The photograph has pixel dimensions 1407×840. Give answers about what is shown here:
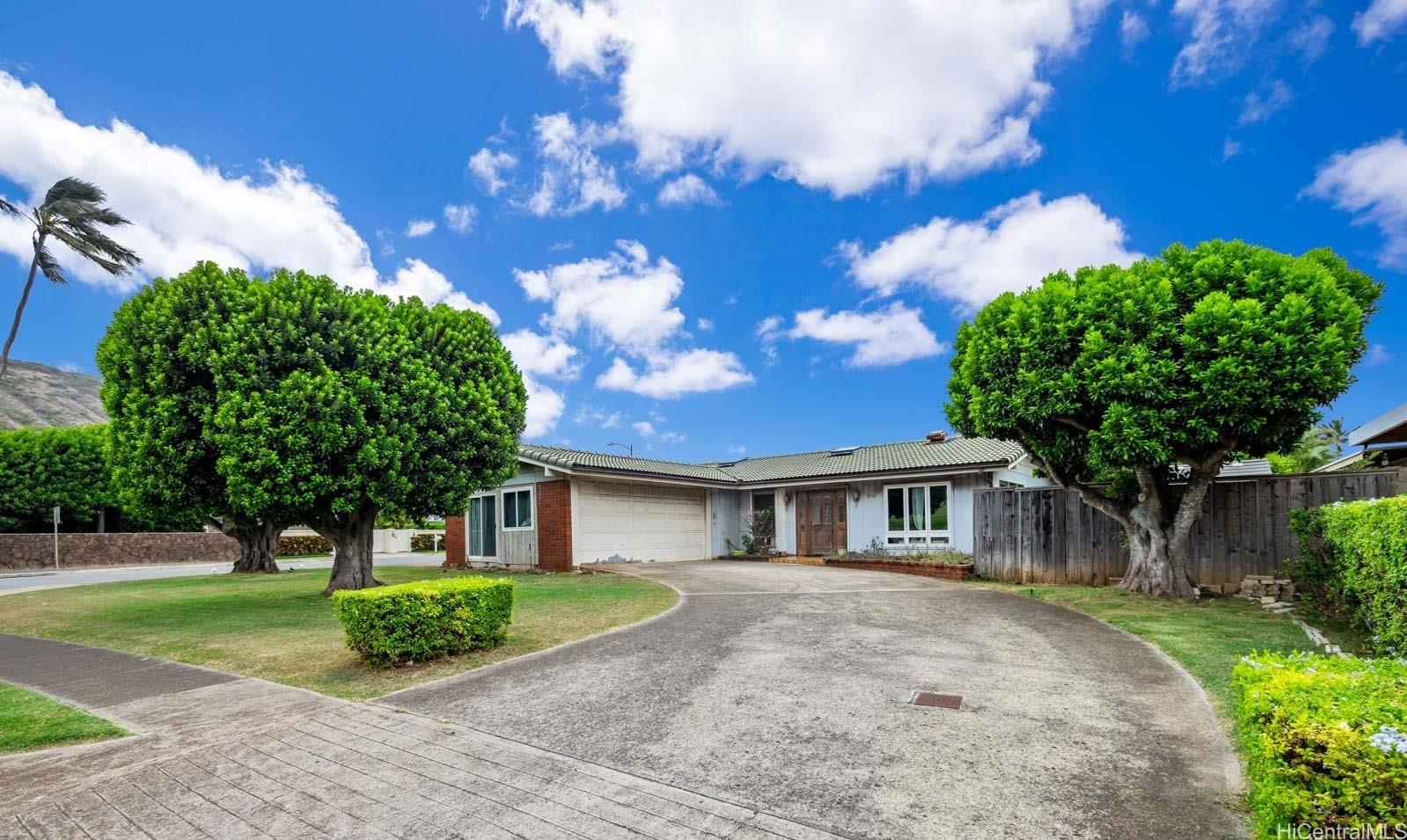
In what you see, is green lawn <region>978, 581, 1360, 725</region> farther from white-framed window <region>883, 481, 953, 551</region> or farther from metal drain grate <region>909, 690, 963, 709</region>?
white-framed window <region>883, 481, 953, 551</region>

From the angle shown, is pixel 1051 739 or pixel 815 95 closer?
pixel 1051 739

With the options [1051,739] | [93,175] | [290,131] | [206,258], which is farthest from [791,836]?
[93,175]

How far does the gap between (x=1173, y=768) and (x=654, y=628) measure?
572 cm

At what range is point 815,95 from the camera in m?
11.3

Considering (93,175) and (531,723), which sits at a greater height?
(93,175)

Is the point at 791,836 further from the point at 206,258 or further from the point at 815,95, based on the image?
the point at 206,258

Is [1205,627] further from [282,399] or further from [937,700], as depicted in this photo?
[282,399]

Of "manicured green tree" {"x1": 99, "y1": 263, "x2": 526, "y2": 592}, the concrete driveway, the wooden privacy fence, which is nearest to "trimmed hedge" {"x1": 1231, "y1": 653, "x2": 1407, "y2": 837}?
the concrete driveway

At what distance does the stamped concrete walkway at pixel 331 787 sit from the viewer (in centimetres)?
322

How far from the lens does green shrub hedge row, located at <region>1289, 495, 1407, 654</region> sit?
17.5 ft

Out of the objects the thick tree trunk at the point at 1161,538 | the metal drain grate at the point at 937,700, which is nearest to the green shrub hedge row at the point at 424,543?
the thick tree trunk at the point at 1161,538

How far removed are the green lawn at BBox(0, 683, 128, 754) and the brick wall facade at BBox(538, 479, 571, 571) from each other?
12.0 meters

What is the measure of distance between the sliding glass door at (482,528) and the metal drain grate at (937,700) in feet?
56.1

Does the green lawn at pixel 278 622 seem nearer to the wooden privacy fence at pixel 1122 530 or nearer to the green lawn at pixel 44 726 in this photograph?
the green lawn at pixel 44 726
